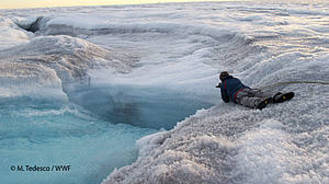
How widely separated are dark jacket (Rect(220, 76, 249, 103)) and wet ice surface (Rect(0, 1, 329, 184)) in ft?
0.38

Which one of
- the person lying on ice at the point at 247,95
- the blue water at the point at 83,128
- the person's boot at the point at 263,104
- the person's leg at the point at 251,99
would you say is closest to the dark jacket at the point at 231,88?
the person lying on ice at the point at 247,95

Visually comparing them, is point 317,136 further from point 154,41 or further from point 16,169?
point 154,41

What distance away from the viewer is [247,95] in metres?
3.05

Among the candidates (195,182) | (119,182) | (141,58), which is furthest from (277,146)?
(141,58)

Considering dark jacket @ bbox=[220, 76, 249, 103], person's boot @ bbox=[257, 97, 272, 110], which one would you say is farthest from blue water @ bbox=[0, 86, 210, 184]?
person's boot @ bbox=[257, 97, 272, 110]

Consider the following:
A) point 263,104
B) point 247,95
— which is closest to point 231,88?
point 247,95

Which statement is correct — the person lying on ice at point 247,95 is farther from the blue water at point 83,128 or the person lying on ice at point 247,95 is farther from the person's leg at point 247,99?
the blue water at point 83,128

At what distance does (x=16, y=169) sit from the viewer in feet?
9.55

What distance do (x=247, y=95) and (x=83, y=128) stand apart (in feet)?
7.26

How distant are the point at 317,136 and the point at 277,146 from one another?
1.06ft

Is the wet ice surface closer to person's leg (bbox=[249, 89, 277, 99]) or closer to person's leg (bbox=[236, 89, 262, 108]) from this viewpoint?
person's leg (bbox=[236, 89, 262, 108])

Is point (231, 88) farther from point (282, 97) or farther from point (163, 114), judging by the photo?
point (163, 114)

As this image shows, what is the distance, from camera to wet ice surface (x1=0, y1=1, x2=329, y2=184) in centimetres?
180

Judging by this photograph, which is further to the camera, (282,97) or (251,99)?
(251,99)
